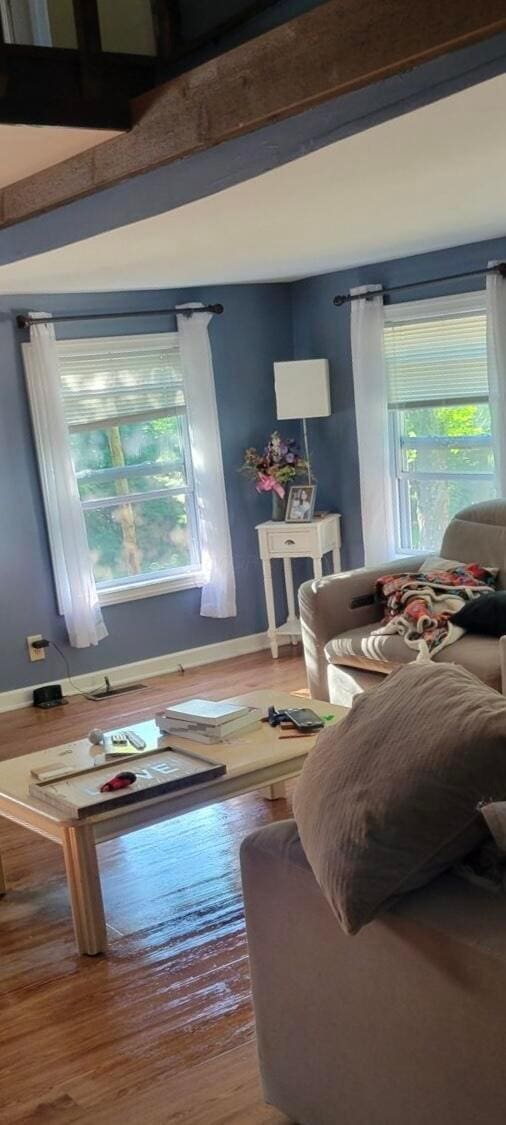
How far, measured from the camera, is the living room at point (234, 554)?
2154 millimetres

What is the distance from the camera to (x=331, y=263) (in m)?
5.70

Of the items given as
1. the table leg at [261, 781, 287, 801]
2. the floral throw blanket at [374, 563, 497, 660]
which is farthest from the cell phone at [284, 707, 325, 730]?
the floral throw blanket at [374, 563, 497, 660]

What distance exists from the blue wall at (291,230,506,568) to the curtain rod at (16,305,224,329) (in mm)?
553

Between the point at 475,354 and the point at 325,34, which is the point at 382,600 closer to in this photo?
the point at 475,354

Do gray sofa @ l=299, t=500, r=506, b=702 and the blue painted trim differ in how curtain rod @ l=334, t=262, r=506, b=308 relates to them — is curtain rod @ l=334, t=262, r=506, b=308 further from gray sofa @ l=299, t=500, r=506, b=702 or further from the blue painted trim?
the blue painted trim

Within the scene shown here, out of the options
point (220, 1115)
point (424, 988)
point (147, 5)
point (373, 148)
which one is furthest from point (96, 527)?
point (424, 988)

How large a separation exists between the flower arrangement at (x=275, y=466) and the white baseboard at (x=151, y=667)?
36.0 inches

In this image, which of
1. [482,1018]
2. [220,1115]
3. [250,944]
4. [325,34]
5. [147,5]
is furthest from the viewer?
[147,5]

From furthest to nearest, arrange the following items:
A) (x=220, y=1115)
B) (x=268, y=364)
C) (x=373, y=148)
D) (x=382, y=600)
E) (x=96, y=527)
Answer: (x=268, y=364)
(x=96, y=527)
(x=382, y=600)
(x=373, y=148)
(x=220, y=1115)

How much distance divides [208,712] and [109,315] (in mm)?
3000

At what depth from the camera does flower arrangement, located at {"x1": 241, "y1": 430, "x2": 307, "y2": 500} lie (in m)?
6.21

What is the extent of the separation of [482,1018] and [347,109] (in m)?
2.00

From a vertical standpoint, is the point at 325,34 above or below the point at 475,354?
above

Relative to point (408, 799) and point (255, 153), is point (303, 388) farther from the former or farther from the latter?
point (408, 799)
